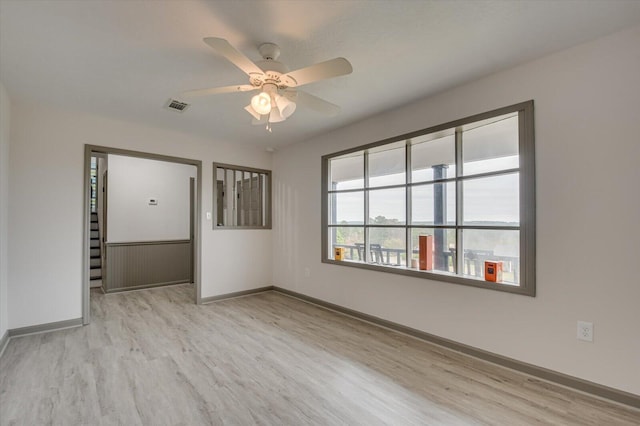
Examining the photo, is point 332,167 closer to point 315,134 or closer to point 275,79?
point 315,134

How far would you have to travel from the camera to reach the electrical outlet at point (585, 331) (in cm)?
217

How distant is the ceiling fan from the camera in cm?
188

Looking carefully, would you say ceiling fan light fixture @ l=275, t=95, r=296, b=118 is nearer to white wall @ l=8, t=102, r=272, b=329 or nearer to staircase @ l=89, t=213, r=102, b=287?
white wall @ l=8, t=102, r=272, b=329

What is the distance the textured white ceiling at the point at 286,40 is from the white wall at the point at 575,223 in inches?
7.7

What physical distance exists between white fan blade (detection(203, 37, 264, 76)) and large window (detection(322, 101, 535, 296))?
1980 millimetres

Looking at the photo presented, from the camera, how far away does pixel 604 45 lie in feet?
7.02

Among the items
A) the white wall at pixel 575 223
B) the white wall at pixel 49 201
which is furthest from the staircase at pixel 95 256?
the white wall at pixel 575 223

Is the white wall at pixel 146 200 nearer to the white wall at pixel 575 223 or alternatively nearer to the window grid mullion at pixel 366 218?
the window grid mullion at pixel 366 218

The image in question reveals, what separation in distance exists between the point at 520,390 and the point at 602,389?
53 cm


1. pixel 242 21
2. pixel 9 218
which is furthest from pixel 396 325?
pixel 9 218

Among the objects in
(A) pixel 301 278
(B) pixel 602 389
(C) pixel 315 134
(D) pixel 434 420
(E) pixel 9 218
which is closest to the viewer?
(D) pixel 434 420

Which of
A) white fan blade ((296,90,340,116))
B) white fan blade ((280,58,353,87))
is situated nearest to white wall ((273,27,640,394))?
white fan blade ((296,90,340,116))

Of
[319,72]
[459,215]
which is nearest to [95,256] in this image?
[319,72]

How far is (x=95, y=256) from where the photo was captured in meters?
6.23
